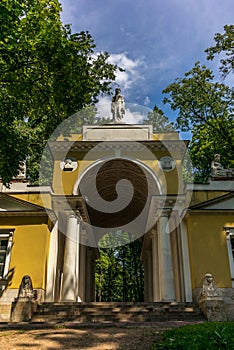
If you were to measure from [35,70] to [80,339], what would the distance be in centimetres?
909

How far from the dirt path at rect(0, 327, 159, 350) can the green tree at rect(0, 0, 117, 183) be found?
630 centimetres

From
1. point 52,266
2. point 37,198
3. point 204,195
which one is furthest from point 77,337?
point 204,195

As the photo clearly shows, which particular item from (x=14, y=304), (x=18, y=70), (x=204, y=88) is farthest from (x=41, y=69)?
(x=204, y=88)

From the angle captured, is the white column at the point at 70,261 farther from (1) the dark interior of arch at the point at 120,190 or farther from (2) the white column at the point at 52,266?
(1) the dark interior of arch at the point at 120,190

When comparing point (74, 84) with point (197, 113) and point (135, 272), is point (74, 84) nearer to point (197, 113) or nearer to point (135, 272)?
point (197, 113)

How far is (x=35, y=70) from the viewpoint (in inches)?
476

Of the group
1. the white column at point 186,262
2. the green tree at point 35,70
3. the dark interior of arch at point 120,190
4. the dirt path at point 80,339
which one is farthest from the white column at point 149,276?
the dirt path at point 80,339

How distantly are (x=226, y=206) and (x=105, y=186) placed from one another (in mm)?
9175

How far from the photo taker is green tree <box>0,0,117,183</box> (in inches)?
430

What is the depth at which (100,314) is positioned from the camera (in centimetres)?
1284

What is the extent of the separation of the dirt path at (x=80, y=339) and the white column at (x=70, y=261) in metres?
6.88

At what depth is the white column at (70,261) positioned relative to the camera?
16297 millimetres

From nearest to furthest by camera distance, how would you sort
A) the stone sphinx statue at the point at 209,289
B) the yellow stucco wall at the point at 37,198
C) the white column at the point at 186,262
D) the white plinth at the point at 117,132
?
the stone sphinx statue at the point at 209,289
the white column at the point at 186,262
the yellow stucco wall at the point at 37,198
the white plinth at the point at 117,132

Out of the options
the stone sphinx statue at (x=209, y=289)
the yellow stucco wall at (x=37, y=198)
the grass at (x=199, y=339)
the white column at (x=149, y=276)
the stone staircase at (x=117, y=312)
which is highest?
the yellow stucco wall at (x=37, y=198)
